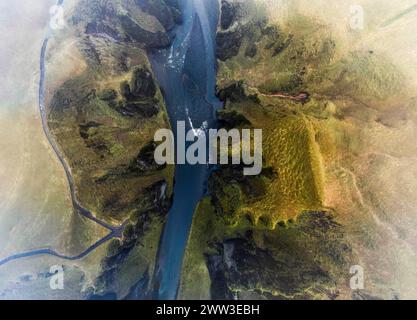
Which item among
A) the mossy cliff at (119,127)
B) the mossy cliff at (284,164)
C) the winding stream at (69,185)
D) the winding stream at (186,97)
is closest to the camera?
the mossy cliff at (284,164)

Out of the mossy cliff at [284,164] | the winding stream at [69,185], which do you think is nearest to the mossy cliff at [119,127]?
the winding stream at [69,185]

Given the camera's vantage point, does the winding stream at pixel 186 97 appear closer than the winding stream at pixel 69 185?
No

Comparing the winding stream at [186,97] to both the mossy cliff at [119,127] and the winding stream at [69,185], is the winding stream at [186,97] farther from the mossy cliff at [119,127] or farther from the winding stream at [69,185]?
the winding stream at [69,185]

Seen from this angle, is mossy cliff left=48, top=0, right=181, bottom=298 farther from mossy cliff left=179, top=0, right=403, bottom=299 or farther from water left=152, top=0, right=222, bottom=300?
mossy cliff left=179, top=0, right=403, bottom=299

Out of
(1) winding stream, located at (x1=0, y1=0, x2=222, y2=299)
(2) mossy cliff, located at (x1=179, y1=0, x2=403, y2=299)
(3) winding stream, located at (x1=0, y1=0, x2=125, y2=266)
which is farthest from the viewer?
(1) winding stream, located at (x1=0, y1=0, x2=222, y2=299)

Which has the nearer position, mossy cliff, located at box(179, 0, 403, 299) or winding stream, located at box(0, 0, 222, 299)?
mossy cliff, located at box(179, 0, 403, 299)

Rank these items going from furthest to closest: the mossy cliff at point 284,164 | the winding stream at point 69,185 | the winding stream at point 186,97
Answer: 1. the winding stream at point 186,97
2. the winding stream at point 69,185
3. the mossy cliff at point 284,164

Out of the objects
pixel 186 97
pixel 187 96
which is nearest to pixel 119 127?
pixel 186 97

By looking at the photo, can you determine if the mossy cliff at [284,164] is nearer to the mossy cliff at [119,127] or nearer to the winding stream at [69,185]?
the mossy cliff at [119,127]

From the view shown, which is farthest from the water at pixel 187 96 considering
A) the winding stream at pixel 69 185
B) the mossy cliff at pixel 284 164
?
the winding stream at pixel 69 185

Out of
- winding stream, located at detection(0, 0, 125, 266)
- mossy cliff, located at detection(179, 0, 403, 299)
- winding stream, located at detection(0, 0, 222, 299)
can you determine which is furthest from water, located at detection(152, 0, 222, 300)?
winding stream, located at detection(0, 0, 125, 266)

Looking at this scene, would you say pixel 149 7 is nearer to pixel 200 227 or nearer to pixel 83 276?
pixel 200 227
